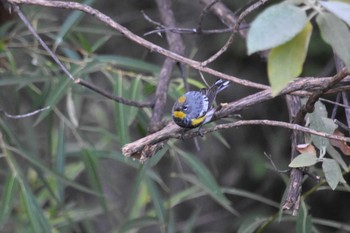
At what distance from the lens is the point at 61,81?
74.0 inches

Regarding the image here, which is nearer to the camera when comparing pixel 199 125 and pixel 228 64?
pixel 199 125

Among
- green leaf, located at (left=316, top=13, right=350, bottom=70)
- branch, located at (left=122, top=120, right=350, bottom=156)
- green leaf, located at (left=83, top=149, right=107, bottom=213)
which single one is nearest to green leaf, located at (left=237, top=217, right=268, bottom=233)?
branch, located at (left=122, top=120, right=350, bottom=156)

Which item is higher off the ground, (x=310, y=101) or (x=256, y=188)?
(x=310, y=101)

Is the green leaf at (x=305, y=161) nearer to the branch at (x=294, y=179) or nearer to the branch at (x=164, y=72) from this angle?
the branch at (x=294, y=179)

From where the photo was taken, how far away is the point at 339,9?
0.78 m

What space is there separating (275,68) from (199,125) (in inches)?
30.6

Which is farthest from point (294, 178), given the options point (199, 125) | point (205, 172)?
point (205, 172)

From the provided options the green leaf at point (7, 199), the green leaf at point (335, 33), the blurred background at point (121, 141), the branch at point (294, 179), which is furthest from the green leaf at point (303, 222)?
the green leaf at point (335, 33)

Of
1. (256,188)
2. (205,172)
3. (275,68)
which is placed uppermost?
(275,68)

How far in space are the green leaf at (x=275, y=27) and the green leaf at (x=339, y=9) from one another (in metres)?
0.03

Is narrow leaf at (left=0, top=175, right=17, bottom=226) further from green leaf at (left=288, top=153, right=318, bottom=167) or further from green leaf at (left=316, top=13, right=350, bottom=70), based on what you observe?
green leaf at (left=316, top=13, right=350, bottom=70)

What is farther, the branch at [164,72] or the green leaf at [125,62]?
the green leaf at [125,62]

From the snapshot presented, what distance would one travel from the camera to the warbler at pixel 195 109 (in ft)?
4.87

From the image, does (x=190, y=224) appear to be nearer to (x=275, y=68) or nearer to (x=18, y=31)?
(x=18, y=31)
